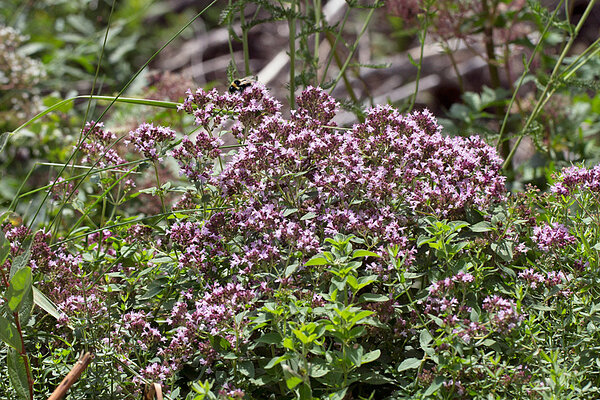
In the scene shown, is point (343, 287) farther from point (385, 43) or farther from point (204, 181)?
point (385, 43)

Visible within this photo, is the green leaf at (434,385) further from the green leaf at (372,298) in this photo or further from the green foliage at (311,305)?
the green leaf at (372,298)

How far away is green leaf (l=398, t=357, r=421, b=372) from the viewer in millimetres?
1749

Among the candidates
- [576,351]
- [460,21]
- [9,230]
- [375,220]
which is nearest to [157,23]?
[460,21]

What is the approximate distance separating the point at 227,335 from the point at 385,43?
5394 mm

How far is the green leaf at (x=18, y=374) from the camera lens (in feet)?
5.95

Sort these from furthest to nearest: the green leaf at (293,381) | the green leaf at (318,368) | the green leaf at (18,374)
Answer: the green leaf at (18,374), the green leaf at (318,368), the green leaf at (293,381)

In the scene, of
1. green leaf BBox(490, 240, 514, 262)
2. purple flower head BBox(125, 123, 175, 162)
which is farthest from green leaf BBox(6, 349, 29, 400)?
green leaf BBox(490, 240, 514, 262)

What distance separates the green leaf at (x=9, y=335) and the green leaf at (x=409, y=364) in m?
1.04

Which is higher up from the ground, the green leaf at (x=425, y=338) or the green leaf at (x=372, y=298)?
the green leaf at (x=372, y=298)

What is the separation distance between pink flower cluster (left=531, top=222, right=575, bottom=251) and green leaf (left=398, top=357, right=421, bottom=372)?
529 millimetres

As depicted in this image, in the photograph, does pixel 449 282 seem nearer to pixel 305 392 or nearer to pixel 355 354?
pixel 355 354

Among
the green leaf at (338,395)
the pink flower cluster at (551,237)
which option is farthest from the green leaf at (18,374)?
the pink flower cluster at (551,237)

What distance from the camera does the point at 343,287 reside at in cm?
176

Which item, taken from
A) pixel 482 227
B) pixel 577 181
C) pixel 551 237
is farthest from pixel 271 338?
pixel 577 181
